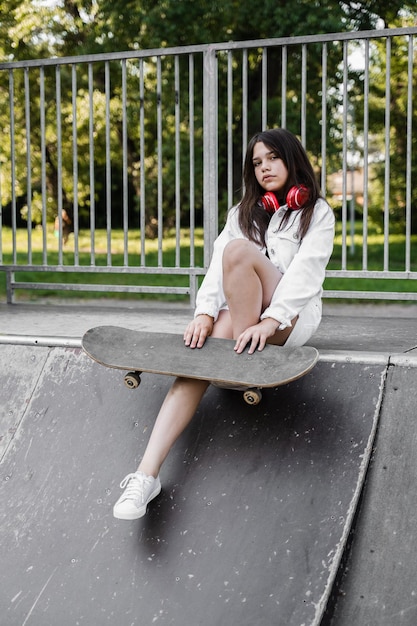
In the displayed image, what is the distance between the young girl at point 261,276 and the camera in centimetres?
306

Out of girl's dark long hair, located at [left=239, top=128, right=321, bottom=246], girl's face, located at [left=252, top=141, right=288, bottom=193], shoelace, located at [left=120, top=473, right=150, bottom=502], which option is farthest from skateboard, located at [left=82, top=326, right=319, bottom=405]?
girl's face, located at [left=252, top=141, right=288, bottom=193]

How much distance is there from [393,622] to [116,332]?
5.32 ft

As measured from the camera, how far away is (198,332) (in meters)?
3.23

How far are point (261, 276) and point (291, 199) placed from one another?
419 millimetres

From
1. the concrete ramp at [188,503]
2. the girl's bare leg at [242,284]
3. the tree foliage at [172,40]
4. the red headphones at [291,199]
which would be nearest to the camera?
the concrete ramp at [188,503]

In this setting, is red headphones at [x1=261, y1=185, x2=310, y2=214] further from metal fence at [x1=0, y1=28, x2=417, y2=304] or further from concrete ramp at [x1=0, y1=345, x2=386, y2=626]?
metal fence at [x1=0, y1=28, x2=417, y2=304]

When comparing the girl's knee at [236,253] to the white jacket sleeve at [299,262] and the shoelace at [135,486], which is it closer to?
the white jacket sleeve at [299,262]

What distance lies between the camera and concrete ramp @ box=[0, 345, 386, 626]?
2.72m

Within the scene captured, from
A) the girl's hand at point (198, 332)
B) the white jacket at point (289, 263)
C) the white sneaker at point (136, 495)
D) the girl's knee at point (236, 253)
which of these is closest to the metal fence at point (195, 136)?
the white jacket at point (289, 263)

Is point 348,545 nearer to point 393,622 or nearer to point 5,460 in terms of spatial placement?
point 393,622

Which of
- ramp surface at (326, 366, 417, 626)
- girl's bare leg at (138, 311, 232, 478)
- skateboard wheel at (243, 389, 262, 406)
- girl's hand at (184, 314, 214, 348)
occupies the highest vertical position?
girl's hand at (184, 314, 214, 348)

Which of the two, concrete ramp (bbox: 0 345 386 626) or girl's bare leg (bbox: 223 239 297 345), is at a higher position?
girl's bare leg (bbox: 223 239 297 345)

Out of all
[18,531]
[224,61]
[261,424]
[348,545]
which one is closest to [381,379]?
[261,424]

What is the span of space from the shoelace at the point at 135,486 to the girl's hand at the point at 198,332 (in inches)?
23.0
